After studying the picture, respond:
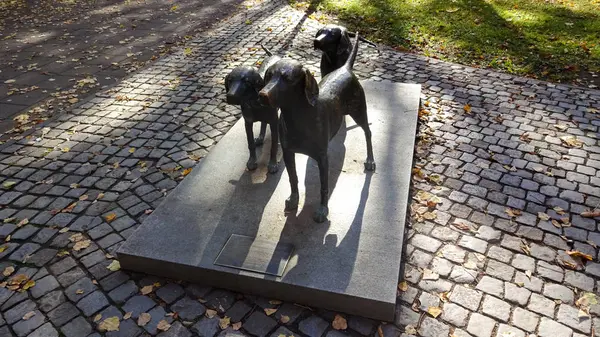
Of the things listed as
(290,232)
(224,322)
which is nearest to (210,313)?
(224,322)

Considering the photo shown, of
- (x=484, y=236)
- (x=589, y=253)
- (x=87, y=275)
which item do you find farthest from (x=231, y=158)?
(x=589, y=253)

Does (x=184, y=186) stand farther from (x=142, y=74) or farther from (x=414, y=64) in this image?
(x=414, y=64)

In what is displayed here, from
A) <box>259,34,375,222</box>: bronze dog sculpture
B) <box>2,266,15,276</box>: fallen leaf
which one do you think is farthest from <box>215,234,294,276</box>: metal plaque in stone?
<box>2,266,15,276</box>: fallen leaf

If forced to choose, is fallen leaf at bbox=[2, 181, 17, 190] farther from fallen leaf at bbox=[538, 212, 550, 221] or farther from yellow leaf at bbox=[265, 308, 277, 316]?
fallen leaf at bbox=[538, 212, 550, 221]

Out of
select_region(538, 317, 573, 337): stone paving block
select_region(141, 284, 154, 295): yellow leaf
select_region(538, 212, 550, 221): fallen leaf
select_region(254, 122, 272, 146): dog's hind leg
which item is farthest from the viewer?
select_region(254, 122, 272, 146): dog's hind leg

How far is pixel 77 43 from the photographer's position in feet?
33.3

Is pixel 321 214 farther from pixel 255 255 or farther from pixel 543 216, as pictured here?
pixel 543 216

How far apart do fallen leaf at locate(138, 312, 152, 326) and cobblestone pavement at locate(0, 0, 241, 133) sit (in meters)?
4.44

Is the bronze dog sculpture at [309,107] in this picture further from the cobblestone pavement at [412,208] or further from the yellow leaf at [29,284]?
the yellow leaf at [29,284]

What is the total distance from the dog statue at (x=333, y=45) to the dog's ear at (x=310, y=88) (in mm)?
1475

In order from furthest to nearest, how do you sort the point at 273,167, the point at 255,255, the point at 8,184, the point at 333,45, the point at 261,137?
1. the point at 261,137
2. the point at 8,184
3. the point at 333,45
4. the point at 273,167
5. the point at 255,255

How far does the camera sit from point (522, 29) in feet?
32.4

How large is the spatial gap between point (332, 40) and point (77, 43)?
26.7 feet

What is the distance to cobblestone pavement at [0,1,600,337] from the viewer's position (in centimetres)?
328
